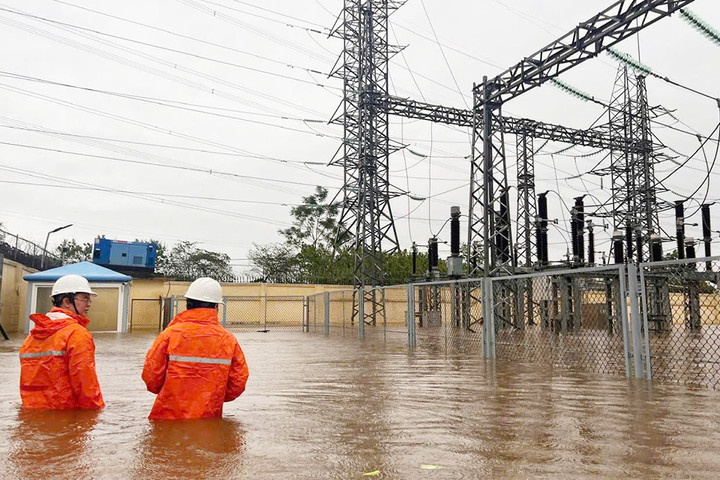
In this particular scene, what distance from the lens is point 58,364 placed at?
16.5 feet

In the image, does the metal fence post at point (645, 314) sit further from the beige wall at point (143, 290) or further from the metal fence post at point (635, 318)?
the beige wall at point (143, 290)

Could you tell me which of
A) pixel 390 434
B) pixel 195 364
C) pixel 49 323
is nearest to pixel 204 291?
pixel 195 364

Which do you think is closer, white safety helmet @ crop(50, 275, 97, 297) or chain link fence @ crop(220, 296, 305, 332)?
white safety helmet @ crop(50, 275, 97, 297)

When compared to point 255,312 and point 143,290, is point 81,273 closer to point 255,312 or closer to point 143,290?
point 143,290

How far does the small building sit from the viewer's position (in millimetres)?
22484

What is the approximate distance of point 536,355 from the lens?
1102cm

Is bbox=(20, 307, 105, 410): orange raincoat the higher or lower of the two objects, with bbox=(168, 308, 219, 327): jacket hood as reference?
lower

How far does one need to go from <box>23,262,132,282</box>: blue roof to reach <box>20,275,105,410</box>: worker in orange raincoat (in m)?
18.8

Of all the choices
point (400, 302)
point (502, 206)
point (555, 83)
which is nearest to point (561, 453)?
point (502, 206)

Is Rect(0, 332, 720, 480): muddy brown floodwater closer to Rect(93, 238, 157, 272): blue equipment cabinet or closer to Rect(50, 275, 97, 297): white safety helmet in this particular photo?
Rect(50, 275, 97, 297): white safety helmet

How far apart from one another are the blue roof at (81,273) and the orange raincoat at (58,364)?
18835mm

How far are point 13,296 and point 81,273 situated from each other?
11.0 ft

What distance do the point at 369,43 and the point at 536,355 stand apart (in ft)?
73.0

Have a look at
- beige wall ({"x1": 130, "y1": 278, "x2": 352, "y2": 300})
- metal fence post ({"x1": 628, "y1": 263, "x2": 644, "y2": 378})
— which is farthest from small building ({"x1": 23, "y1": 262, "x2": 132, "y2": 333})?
metal fence post ({"x1": 628, "y1": 263, "x2": 644, "y2": 378})
